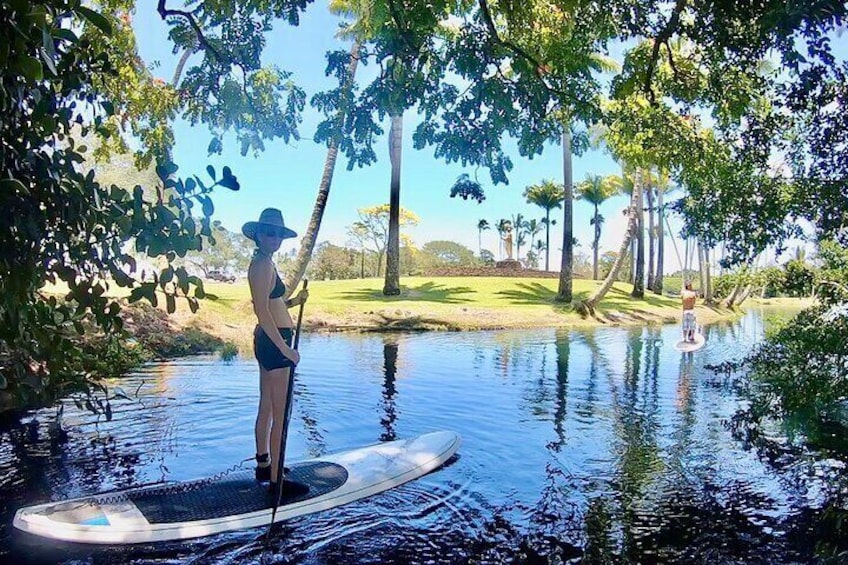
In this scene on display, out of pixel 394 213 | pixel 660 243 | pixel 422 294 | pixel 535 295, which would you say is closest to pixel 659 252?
pixel 660 243

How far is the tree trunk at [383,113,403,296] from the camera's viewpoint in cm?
2955

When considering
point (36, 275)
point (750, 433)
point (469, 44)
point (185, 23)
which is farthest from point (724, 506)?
point (185, 23)

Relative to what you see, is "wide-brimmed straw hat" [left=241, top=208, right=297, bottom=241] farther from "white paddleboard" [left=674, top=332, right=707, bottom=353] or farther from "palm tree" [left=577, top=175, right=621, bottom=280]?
"palm tree" [left=577, top=175, right=621, bottom=280]

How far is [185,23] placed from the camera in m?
6.96

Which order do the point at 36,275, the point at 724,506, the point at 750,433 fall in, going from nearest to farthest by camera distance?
the point at 36,275, the point at 724,506, the point at 750,433

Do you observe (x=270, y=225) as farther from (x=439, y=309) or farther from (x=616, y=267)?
(x=616, y=267)

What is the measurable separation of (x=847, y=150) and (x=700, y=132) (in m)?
4.26

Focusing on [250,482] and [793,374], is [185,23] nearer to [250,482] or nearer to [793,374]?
[250,482]

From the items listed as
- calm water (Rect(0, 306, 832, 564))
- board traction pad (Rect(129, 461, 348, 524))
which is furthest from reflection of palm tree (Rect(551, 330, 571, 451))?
board traction pad (Rect(129, 461, 348, 524))

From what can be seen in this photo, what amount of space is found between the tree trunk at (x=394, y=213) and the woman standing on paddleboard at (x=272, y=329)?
2367 cm

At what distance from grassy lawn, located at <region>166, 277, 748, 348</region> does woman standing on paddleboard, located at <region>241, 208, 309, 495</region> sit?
41.9 ft

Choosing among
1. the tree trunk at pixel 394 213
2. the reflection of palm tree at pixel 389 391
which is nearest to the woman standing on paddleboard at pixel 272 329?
the reflection of palm tree at pixel 389 391

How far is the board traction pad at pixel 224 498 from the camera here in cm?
512

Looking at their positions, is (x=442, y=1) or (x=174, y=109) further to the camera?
(x=174, y=109)
